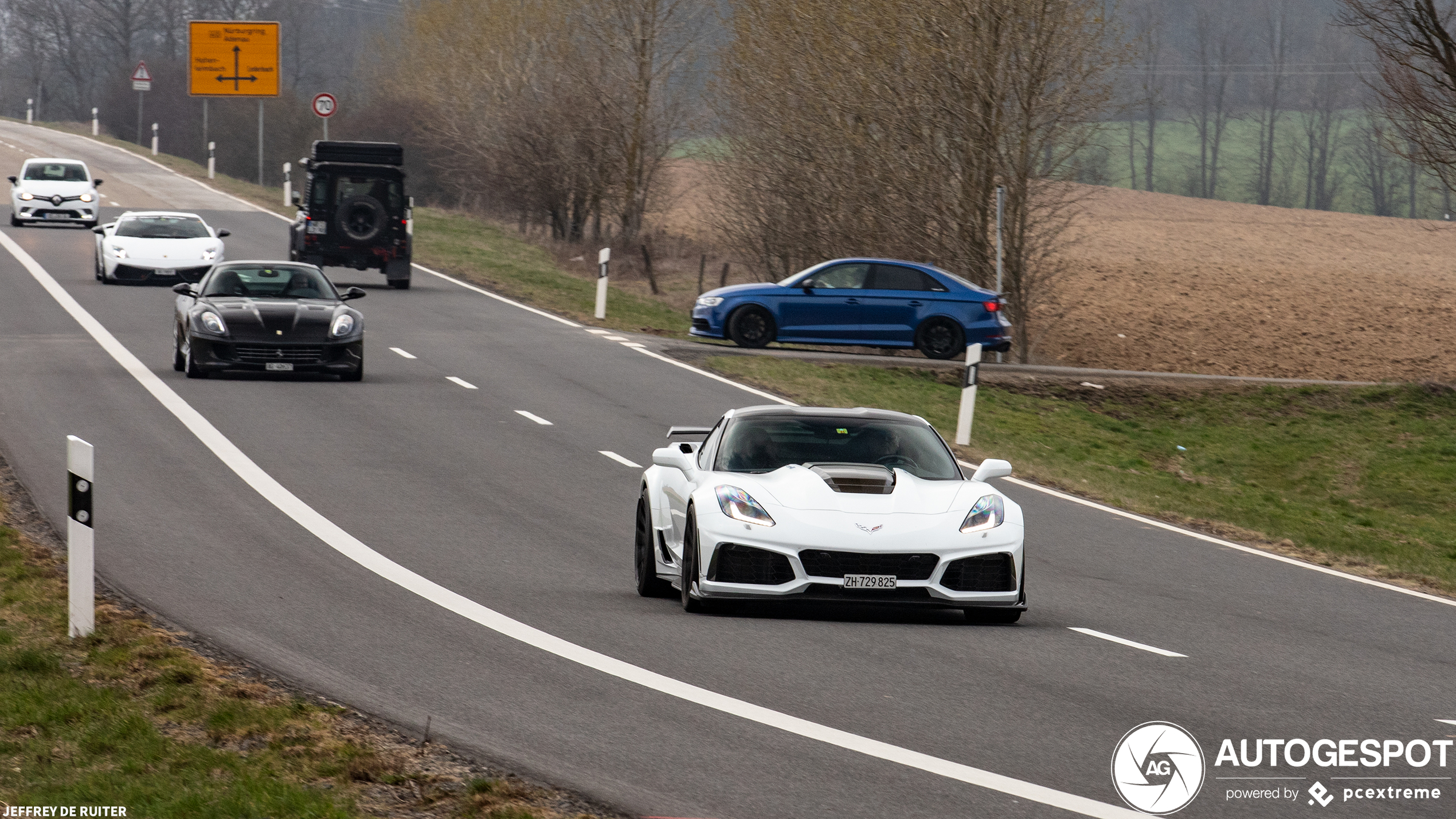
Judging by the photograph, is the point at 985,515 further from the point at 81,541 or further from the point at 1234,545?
the point at 1234,545

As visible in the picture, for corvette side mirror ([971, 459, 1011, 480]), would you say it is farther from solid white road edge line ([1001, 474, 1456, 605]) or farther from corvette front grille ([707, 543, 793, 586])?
solid white road edge line ([1001, 474, 1456, 605])

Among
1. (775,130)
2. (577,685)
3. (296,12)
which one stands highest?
(296,12)

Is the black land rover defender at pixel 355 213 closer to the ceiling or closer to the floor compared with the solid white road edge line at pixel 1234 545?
closer to the ceiling

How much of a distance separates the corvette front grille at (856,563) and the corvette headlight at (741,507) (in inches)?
12.0

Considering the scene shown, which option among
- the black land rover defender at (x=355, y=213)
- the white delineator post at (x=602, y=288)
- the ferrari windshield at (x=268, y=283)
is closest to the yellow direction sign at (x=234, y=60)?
the black land rover defender at (x=355, y=213)

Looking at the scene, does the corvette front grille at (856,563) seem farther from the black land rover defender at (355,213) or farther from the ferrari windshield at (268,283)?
the black land rover defender at (355,213)

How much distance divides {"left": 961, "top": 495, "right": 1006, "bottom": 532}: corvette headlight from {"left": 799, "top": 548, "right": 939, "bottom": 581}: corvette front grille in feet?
1.17

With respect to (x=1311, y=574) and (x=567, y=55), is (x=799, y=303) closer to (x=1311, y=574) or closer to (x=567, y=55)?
(x=1311, y=574)

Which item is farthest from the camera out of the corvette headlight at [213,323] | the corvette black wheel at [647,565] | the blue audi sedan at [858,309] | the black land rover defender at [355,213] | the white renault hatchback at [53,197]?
the white renault hatchback at [53,197]

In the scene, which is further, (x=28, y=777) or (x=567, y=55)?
(x=567, y=55)

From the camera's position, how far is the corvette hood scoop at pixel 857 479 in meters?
10.1

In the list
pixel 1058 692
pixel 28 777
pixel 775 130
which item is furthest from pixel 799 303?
pixel 28 777

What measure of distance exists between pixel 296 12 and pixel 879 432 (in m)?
119

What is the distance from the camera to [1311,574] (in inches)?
536
